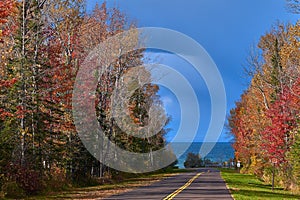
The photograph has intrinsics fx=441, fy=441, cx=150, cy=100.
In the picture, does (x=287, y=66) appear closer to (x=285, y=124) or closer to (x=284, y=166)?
(x=285, y=124)

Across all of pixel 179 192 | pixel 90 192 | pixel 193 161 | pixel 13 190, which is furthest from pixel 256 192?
pixel 193 161

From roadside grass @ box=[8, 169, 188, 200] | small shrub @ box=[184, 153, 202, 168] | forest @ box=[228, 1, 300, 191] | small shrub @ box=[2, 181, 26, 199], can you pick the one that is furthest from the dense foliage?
small shrub @ box=[184, 153, 202, 168]

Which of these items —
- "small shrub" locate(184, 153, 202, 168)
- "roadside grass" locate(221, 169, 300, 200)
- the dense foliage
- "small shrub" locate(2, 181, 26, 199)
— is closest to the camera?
"small shrub" locate(2, 181, 26, 199)

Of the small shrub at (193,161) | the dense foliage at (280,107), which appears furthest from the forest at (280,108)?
the small shrub at (193,161)

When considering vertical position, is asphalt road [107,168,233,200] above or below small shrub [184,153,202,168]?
below

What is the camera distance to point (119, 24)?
118ft

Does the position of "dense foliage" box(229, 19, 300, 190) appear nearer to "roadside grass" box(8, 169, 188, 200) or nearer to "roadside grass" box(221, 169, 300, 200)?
"roadside grass" box(221, 169, 300, 200)

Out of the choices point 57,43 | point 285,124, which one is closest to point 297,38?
point 285,124

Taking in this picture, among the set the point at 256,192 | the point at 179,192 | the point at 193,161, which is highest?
the point at 193,161

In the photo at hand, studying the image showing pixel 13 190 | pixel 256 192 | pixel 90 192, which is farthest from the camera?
pixel 256 192

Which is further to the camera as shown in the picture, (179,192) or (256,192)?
(256,192)

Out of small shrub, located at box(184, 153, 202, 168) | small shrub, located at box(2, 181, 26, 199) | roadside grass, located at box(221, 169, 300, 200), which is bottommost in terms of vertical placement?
roadside grass, located at box(221, 169, 300, 200)

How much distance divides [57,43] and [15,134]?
13833 mm

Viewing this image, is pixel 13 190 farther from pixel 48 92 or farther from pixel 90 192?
pixel 48 92
